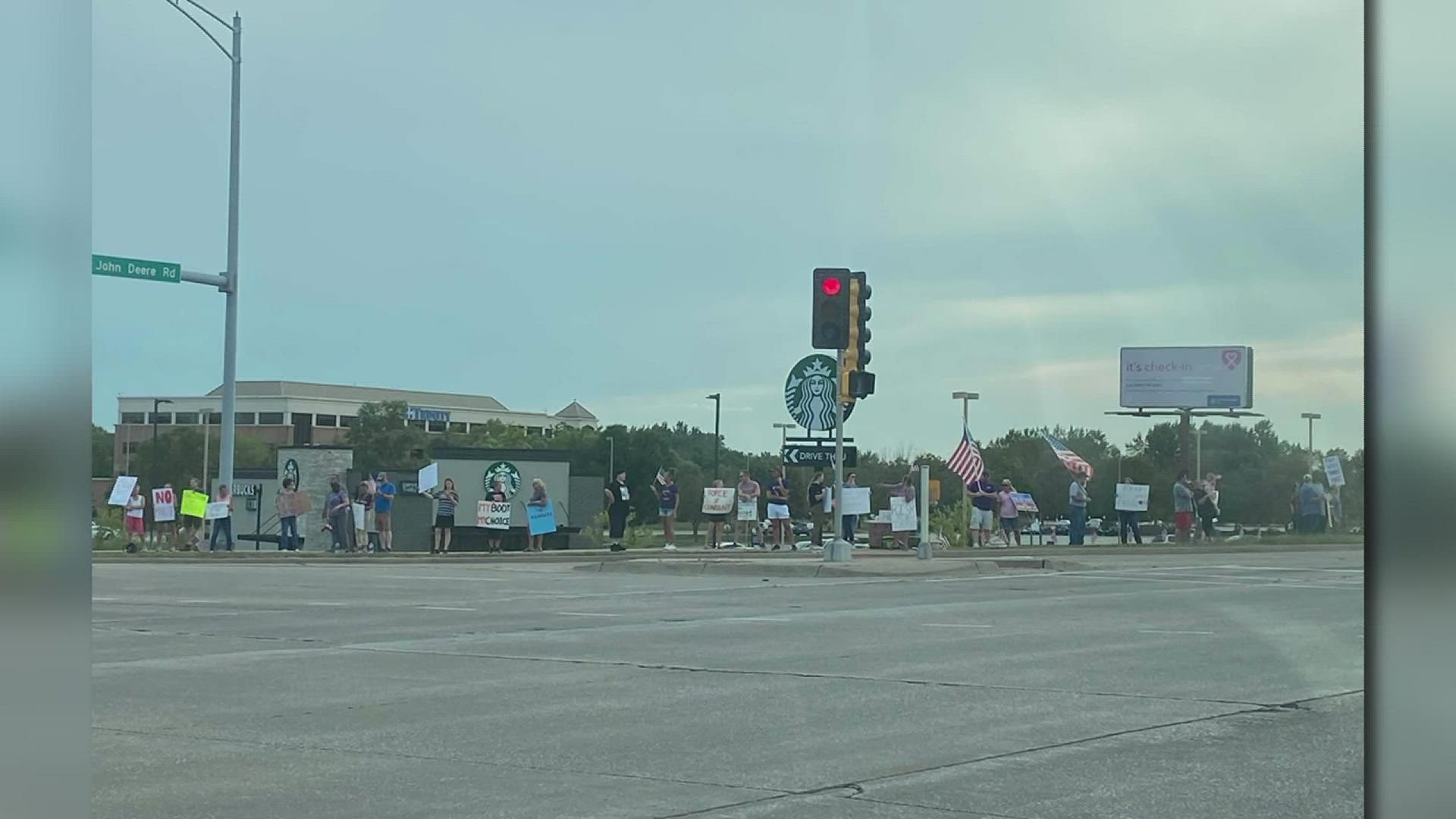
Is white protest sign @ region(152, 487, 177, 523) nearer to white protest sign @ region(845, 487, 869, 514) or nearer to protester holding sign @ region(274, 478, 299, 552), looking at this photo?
protester holding sign @ region(274, 478, 299, 552)

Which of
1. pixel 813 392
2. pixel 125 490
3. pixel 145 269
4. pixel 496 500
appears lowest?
pixel 496 500

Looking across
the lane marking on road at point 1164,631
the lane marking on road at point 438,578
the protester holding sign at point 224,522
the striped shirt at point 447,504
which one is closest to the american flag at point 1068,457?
the lane marking on road at point 1164,631

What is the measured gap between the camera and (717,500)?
102ft

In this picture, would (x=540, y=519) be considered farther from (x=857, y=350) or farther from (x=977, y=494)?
(x=857, y=350)

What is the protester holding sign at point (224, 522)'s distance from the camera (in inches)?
1216

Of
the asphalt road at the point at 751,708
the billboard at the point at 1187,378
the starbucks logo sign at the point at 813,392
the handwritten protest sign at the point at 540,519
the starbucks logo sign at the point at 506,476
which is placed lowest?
the asphalt road at the point at 751,708

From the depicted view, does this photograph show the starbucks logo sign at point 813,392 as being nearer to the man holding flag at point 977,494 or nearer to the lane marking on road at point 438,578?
the man holding flag at point 977,494

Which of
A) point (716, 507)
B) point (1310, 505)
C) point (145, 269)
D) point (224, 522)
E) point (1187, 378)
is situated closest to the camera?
point (1310, 505)

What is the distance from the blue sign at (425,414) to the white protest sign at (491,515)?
54.0 m

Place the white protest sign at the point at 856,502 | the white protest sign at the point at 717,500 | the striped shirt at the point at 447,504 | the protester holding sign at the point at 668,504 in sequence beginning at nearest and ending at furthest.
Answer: the white protest sign at the point at 856,502
the striped shirt at the point at 447,504
the protester holding sign at the point at 668,504
the white protest sign at the point at 717,500

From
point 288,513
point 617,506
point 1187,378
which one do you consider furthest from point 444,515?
point 1187,378

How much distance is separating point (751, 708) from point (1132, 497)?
3060mm

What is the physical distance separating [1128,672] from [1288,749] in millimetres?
2878
